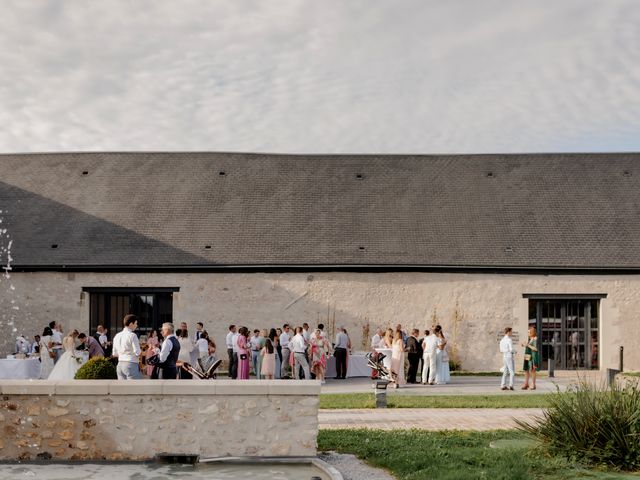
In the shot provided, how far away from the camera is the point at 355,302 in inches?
1046

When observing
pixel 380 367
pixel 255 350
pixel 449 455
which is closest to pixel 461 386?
pixel 380 367

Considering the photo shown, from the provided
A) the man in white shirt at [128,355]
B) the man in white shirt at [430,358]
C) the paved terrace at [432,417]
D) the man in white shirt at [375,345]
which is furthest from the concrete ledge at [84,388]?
the man in white shirt at [430,358]

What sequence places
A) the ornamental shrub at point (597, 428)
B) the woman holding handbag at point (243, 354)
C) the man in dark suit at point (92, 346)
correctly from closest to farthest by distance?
1. the ornamental shrub at point (597, 428)
2. the woman holding handbag at point (243, 354)
3. the man in dark suit at point (92, 346)

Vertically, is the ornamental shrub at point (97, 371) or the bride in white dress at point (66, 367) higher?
the ornamental shrub at point (97, 371)

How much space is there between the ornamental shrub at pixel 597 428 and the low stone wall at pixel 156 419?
120 inches

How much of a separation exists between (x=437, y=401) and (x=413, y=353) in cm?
571

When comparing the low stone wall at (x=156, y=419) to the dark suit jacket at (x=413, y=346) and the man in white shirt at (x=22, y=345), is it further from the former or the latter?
the man in white shirt at (x=22, y=345)

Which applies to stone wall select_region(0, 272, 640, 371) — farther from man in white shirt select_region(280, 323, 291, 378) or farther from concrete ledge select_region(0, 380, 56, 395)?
concrete ledge select_region(0, 380, 56, 395)

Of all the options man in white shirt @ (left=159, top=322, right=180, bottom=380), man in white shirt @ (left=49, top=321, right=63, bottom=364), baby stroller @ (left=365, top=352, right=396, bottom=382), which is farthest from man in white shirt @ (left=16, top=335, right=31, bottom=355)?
man in white shirt @ (left=159, top=322, right=180, bottom=380)

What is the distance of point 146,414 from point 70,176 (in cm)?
2130

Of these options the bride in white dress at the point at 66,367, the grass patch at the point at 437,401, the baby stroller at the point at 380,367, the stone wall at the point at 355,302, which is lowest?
the grass patch at the point at 437,401

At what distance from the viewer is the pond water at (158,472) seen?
10.2 meters

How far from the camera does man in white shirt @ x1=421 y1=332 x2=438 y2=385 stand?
74.6 ft

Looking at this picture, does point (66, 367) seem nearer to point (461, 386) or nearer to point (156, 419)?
point (156, 419)
